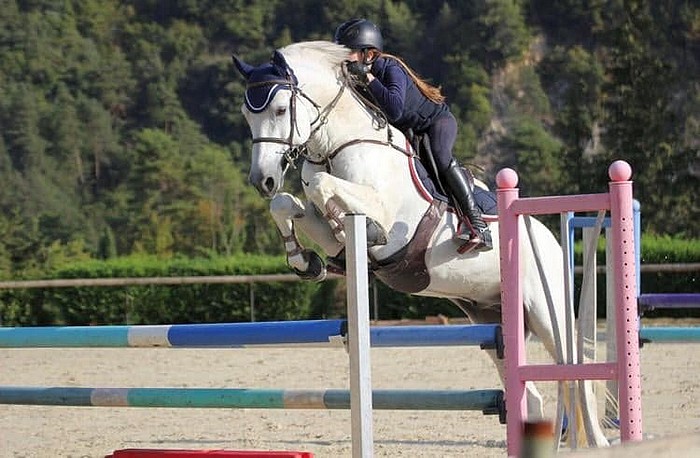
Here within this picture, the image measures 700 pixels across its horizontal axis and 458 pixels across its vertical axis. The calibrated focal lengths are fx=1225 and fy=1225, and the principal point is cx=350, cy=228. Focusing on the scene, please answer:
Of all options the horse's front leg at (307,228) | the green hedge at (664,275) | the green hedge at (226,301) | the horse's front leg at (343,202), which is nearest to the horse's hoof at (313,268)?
the horse's front leg at (307,228)

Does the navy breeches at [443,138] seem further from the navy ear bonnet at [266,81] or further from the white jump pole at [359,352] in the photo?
the white jump pole at [359,352]

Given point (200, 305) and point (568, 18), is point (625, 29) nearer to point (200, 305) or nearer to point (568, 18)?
point (200, 305)

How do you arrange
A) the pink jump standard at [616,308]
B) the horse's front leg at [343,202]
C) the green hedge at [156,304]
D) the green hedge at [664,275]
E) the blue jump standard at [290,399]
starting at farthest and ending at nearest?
the green hedge at [156,304], the green hedge at [664,275], the horse's front leg at [343,202], the blue jump standard at [290,399], the pink jump standard at [616,308]

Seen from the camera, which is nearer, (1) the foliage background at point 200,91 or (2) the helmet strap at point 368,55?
(2) the helmet strap at point 368,55

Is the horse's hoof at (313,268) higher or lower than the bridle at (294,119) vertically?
lower

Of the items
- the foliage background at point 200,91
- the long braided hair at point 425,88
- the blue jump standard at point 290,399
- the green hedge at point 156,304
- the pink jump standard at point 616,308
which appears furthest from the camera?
the foliage background at point 200,91

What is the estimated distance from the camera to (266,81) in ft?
16.3

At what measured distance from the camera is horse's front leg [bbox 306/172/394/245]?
475cm

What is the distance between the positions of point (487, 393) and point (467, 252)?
3.38ft

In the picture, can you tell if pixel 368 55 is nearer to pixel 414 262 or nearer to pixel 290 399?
pixel 414 262

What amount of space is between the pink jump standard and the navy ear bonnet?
3.97ft

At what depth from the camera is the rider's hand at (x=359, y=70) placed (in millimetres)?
5223

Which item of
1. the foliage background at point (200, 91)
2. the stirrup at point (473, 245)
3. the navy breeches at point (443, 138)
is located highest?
the foliage background at point (200, 91)

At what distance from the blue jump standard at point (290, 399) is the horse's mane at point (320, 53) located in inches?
61.5
